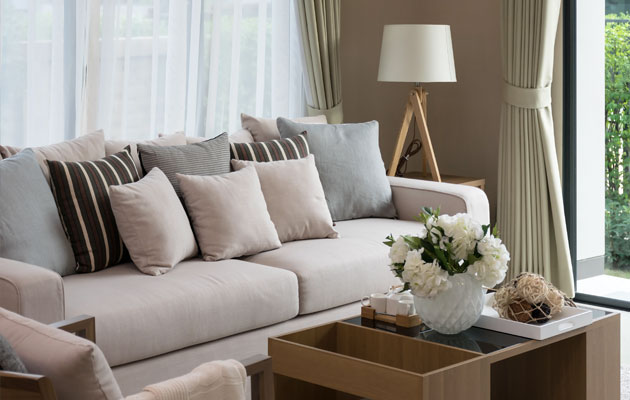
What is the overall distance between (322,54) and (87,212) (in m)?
2.27

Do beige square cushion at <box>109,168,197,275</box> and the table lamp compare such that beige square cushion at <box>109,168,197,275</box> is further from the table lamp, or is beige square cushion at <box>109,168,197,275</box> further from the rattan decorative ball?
the table lamp

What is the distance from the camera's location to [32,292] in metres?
2.62

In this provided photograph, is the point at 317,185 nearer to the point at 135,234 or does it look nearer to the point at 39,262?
the point at 135,234

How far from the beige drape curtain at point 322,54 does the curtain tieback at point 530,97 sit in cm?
105

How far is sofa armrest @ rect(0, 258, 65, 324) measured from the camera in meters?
2.60

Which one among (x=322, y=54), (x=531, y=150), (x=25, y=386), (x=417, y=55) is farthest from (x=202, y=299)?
(x=531, y=150)

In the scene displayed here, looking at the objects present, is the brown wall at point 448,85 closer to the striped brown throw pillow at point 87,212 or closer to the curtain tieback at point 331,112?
the curtain tieback at point 331,112

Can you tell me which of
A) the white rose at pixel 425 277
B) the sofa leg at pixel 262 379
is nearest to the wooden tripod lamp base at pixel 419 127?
the white rose at pixel 425 277

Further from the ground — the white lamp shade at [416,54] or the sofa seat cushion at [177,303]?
the white lamp shade at [416,54]

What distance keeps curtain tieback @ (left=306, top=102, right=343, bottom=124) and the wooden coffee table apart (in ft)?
7.91

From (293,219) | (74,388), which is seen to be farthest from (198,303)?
(74,388)

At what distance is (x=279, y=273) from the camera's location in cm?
348

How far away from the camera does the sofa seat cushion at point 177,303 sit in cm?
292

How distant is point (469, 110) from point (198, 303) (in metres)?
3.00
